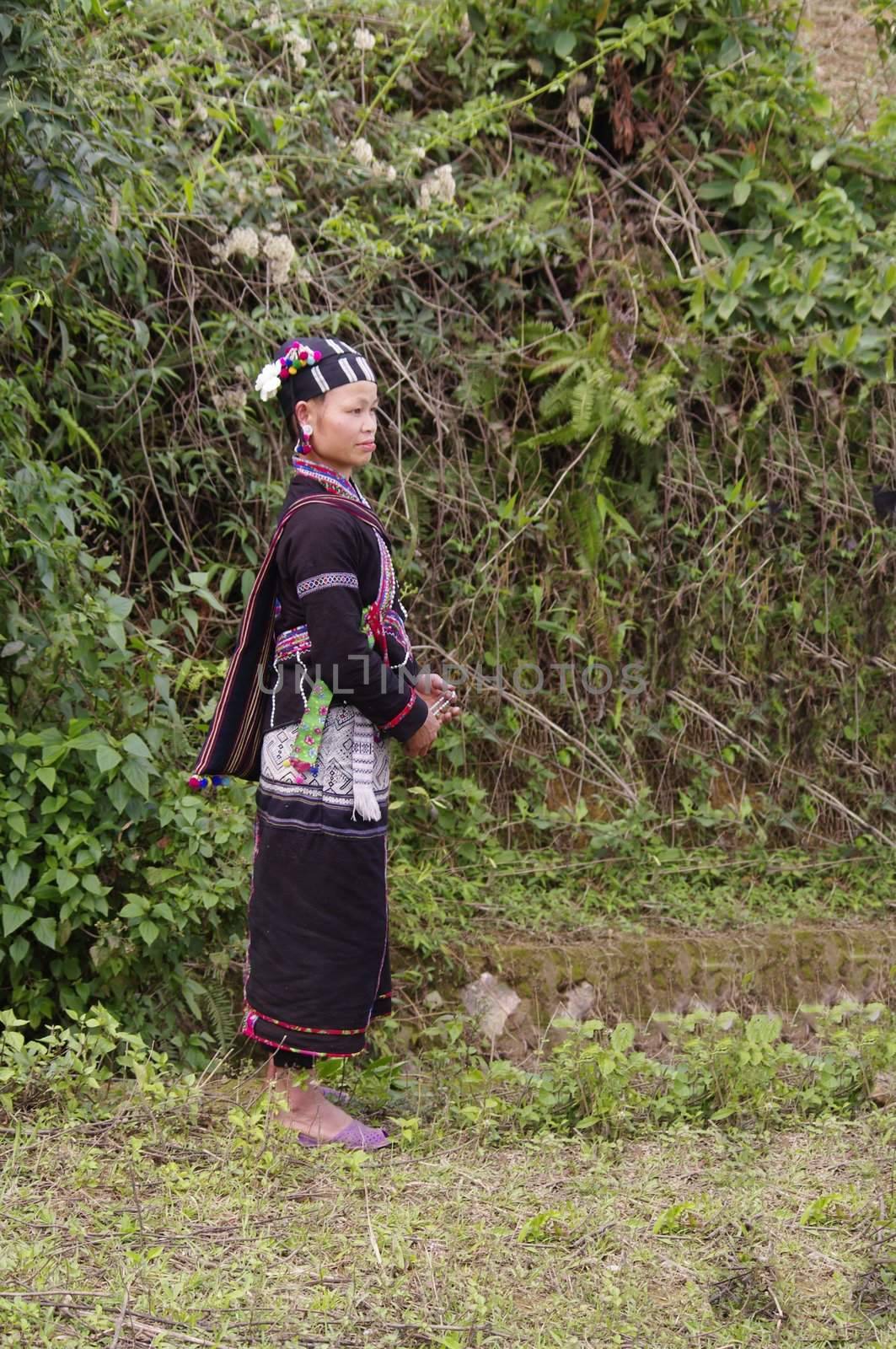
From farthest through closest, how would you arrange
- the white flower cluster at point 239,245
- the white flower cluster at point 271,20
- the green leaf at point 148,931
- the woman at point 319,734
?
1. the white flower cluster at point 271,20
2. the white flower cluster at point 239,245
3. the green leaf at point 148,931
4. the woman at point 319,734

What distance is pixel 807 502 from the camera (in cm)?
621

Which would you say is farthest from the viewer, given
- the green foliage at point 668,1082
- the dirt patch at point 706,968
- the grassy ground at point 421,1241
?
the dirt patch at point 706,968

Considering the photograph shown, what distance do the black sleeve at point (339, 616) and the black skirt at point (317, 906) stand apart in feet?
0.35

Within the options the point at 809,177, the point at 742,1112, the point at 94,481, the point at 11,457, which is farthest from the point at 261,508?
the point at 809,177

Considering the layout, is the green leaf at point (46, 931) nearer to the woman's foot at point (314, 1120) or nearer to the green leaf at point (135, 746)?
the green leaf at point (135, 746)

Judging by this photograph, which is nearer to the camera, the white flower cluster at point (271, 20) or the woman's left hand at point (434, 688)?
the woman's left hand at point (434, 688)

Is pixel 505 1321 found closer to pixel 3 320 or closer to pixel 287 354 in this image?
pixel 287 354

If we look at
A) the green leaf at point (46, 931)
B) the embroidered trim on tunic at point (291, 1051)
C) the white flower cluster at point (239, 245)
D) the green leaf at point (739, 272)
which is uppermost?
the white flower cluster at point (239, 245)

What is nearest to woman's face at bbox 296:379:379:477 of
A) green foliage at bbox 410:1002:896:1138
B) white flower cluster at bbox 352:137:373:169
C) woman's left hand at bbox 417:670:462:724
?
woman's left hand at bbox 417:670:462:724

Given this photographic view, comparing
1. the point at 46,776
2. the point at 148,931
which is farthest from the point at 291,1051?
the point at 46,776

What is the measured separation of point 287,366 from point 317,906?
139 centimetres

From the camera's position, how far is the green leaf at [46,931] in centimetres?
358

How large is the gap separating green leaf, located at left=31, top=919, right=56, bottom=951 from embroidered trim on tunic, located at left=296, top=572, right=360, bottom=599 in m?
1.12

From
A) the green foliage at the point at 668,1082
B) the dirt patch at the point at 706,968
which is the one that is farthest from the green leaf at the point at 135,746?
the dirt patch at the point at 706,968
